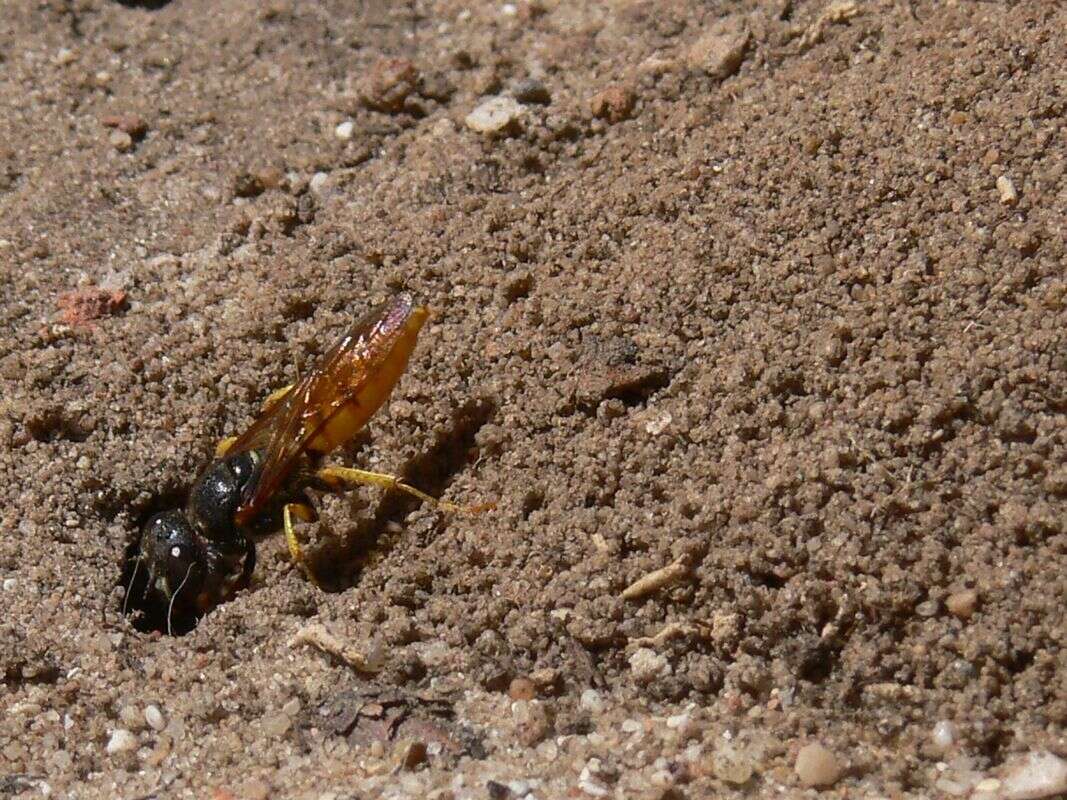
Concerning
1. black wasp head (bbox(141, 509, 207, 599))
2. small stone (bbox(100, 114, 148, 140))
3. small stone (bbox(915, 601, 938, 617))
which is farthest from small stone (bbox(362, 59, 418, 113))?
small stone (bbox(915, 601, 938, 617))

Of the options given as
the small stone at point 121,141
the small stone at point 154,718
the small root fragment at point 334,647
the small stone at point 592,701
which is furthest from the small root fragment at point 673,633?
the small stone at point 121,141

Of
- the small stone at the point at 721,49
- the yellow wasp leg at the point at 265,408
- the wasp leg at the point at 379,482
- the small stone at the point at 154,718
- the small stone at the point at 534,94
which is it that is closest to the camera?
the small stone at the point at 154,718

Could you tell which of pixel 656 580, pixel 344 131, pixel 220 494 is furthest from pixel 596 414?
pixel 344 131

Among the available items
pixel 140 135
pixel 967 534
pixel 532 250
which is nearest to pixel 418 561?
pixel 532 250

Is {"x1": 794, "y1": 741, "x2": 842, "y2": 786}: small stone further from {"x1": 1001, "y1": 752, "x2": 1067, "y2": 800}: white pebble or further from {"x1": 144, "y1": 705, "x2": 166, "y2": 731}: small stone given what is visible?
{"x1": 144, "y1": 705, "x2": 166, "y2": 731}: small stone

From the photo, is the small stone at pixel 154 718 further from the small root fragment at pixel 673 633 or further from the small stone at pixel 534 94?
the small stone at pixel 534 94
